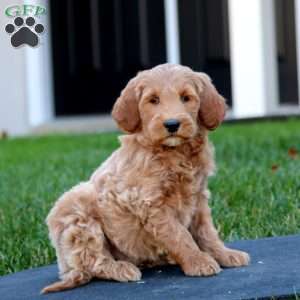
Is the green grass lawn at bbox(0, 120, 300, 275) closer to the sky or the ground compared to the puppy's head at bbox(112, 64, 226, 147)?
closer to the ground

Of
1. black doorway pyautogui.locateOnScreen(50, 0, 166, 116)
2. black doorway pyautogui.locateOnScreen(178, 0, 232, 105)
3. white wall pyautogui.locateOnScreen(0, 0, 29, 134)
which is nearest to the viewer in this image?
white wall pyautogui.locateOnScreen(0, 0, 29, 134)

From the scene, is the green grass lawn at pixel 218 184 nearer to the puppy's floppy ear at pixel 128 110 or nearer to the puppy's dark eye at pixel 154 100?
the puppy's floppy ear at pixel 128 110

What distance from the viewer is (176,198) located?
3.74 meters

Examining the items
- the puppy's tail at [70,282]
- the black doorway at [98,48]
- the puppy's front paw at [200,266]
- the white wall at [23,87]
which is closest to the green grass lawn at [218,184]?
the puppy's tail at [70,282]

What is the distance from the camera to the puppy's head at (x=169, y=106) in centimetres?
359

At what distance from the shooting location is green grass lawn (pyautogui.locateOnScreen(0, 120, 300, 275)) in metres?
5.48

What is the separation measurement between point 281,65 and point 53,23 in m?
4.20

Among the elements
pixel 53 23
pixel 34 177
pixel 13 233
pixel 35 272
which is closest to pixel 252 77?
pixel 53 23

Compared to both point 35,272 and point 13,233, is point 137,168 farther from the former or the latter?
point 13,233

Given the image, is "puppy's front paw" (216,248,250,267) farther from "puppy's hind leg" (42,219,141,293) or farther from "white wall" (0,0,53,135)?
"white wall" (0,0,53,135)

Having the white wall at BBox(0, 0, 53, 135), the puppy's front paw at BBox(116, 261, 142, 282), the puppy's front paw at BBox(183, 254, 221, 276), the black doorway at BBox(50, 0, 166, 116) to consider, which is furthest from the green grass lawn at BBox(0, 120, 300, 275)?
the black doorway at BBox(50, 0, 166, 116)

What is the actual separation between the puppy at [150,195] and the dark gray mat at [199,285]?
0.07 m

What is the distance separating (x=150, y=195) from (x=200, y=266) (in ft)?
1.14

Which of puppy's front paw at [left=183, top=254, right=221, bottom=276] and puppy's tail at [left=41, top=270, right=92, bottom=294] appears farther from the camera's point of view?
puppy's tail at [left=41, top=270, right=92, bottom=294]
